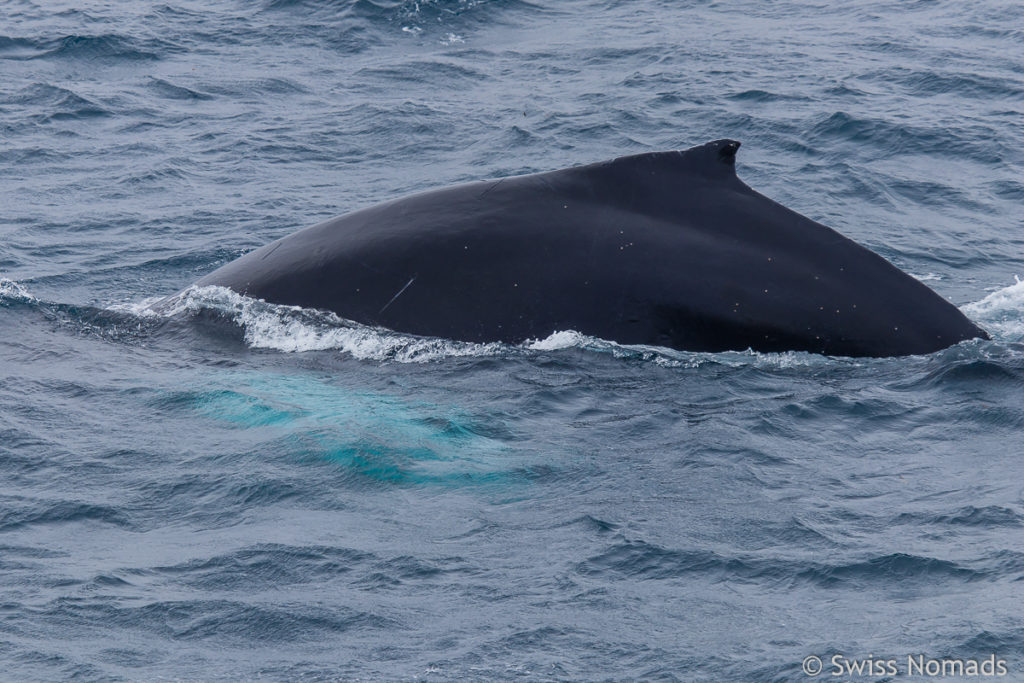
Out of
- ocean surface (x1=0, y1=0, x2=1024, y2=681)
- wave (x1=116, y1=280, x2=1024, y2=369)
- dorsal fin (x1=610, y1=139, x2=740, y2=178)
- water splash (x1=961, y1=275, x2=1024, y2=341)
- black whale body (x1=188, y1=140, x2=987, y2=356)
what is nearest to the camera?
ocean surface (x1=0, y1=0, x2=1024, y2=681)

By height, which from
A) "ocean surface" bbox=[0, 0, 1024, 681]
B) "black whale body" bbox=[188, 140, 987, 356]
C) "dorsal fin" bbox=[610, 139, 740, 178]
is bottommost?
"ocean surface" bbox=[0, 0, 1024, 681]

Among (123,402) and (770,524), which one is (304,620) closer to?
(770,524)

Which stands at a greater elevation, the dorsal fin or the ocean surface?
the dorsal fin

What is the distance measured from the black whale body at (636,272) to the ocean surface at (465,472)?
224mm

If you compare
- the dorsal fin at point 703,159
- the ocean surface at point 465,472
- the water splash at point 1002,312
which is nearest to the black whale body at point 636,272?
the dorsal fin at point 703,159

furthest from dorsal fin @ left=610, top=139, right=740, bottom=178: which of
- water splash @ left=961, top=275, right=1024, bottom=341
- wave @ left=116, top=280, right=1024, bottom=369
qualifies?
water splash @ left=961, top=275, right=1024, bottom=341

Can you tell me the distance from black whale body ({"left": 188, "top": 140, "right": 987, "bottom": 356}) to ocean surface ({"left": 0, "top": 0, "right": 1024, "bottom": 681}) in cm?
22

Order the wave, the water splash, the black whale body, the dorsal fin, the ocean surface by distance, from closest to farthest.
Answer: the ocean surface
the black whale body
the wave
the dorsal fin
the water splash

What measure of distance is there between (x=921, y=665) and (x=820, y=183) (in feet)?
45.8

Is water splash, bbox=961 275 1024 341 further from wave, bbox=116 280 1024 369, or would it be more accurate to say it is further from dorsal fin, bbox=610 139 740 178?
dorsal fin, bbox=610 139 740 178

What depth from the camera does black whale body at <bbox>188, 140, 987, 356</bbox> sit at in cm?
1162

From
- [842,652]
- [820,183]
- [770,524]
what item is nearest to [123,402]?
[770,524]

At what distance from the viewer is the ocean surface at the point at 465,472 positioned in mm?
8094

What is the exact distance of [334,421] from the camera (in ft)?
36.7
